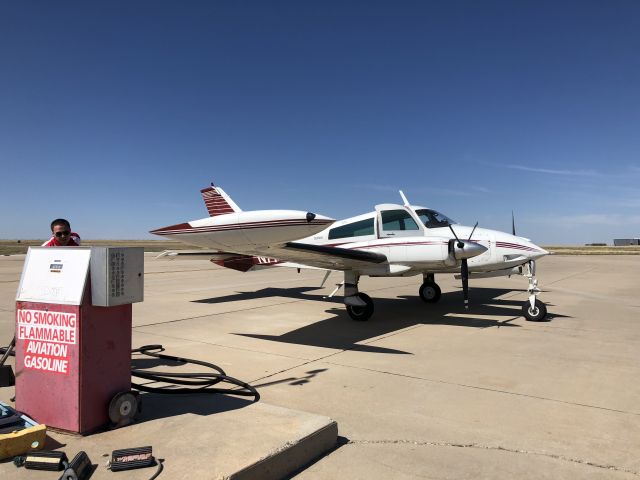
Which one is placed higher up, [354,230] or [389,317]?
[354,230]

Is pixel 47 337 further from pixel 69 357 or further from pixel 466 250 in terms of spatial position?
pixel 466 250

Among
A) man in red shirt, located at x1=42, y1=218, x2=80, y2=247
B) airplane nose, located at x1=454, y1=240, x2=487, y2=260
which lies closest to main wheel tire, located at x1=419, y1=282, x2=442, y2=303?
airplane nose, located at x1=454, y1=240, x2=487, y2=260

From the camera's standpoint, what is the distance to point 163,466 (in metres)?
2.75

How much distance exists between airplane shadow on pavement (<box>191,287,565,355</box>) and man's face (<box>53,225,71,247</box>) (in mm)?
4030

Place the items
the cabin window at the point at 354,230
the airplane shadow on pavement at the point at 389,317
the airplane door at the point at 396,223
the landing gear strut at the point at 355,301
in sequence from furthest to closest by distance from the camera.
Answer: the cabin window at the point at 354,230, the airplane door at the point at 396,223, the landing gear strut at the point at 355,301, the airplane shadow on pavement at the point at 389,317

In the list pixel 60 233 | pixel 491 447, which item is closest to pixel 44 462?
pixel 60 233

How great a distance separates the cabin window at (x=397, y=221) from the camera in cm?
1018

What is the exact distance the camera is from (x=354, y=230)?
10.8 meters

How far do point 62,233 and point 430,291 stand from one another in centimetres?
1016

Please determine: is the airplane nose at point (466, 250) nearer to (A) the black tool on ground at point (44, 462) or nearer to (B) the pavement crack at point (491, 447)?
(B) the pavement crack at point (491, 447)

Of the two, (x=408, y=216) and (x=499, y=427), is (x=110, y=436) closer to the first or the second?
(x=499, y=427)

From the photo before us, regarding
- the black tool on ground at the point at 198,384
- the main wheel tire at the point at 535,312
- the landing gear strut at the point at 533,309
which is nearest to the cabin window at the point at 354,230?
the landing gear strut at the point at 533,309

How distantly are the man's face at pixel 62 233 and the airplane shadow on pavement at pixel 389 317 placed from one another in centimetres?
403

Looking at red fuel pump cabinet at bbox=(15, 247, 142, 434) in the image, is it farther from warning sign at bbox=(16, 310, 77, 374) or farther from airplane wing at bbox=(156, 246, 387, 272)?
airplane wing at bbox=(156, 246, 387, 272)
